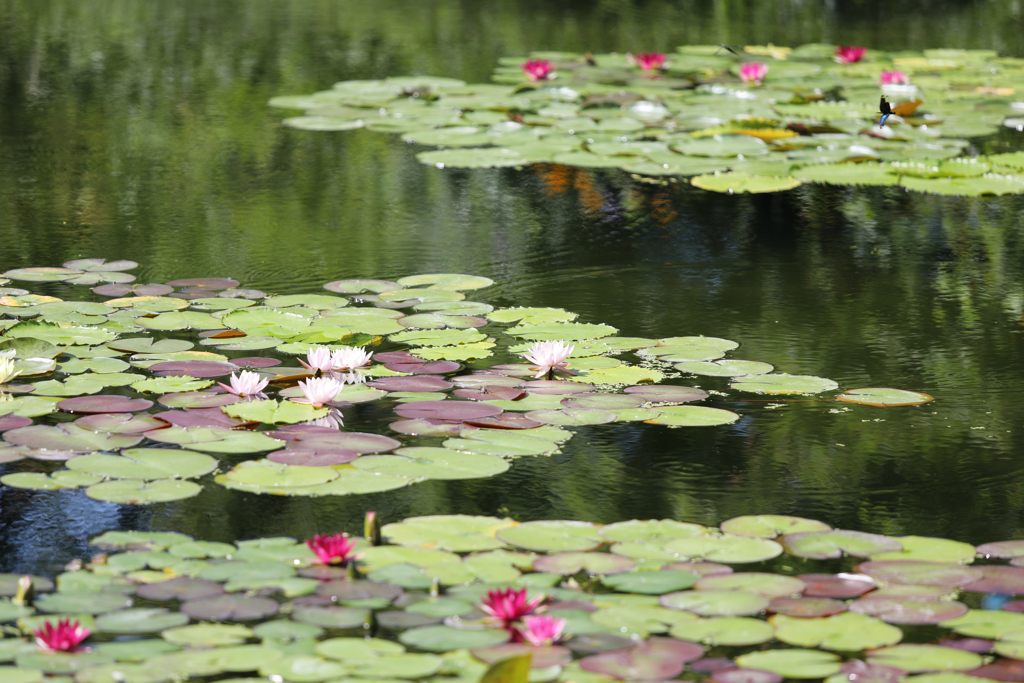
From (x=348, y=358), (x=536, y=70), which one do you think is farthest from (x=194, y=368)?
(x=536, y=70)

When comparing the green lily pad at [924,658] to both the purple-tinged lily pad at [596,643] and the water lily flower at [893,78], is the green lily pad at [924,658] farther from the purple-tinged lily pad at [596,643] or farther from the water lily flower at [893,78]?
the water lily flower at [893,78]

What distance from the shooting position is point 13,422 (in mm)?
3188

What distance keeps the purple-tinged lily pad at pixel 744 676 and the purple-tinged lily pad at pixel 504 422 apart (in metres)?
Result: 1.23

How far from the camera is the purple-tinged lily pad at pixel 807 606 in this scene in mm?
2287

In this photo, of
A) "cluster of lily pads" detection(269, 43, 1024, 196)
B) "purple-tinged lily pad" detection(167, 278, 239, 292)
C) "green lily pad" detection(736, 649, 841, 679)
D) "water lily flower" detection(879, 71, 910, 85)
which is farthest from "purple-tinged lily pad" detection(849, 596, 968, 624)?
"water lily flower" detection(879, 71, 910, 85)

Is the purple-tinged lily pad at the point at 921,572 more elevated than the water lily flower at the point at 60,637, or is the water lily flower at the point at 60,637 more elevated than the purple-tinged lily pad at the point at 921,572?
the water lily flower at the point at 60,637

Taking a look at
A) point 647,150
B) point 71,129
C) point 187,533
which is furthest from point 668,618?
point 71,129

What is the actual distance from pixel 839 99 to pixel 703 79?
2.97ft

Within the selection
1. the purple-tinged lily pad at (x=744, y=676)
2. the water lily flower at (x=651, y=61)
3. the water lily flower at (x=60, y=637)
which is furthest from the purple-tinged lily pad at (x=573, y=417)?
the water lily flower at (x=651, y=61)

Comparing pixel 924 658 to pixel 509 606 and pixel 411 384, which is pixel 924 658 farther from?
pixel 411 384

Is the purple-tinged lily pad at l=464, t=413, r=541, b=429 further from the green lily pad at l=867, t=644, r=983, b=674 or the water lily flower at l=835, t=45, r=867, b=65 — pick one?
the water lily flower at l=835, t=45, r=867, b=65

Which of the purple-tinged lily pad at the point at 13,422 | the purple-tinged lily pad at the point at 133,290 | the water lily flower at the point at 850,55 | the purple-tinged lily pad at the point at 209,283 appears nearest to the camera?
the purple-tinged lily pad at the point at 13,422

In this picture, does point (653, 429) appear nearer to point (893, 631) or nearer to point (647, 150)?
point (893, 631)

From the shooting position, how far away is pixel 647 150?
6711mm
